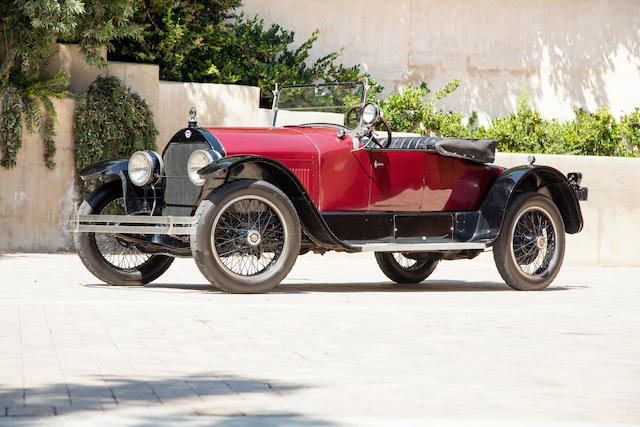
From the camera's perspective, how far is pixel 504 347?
586cm

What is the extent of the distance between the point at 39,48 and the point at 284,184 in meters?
7.10

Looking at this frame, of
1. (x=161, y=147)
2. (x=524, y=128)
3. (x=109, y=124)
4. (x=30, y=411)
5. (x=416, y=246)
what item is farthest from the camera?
(x=524, y=128)

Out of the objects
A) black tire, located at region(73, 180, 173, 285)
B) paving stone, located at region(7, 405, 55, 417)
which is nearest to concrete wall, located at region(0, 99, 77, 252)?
black tire, located at region(73, 180, 173, 285)

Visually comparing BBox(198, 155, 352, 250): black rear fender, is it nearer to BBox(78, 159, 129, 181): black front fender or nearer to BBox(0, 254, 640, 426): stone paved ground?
BBox(0, 254, 640, 426): stone paved ground

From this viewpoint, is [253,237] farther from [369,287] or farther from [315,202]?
[369,287]

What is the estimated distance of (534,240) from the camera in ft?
32.3

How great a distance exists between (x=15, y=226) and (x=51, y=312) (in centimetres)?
775

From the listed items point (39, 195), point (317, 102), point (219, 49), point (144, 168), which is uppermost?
point (219, 49)

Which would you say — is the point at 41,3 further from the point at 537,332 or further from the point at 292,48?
the point at 537,332


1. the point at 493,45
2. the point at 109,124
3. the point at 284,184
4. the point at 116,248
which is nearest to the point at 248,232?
the point at 284,184

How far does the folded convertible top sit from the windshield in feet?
1.91

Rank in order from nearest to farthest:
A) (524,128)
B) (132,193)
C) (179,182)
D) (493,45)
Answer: (179,182)
(132,193)
(524,128)
(493,45)

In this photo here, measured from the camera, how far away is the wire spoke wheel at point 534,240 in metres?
9.82

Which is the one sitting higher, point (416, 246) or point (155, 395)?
point (416, 246)
